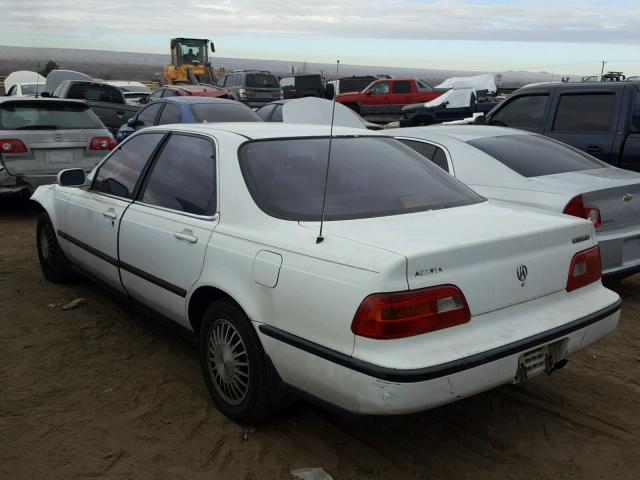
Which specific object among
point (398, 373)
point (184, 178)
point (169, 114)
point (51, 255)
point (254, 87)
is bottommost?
point (51, 255)

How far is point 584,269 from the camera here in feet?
10.3

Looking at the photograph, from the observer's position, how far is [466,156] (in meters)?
5.18

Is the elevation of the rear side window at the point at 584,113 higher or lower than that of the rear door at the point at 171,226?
higher

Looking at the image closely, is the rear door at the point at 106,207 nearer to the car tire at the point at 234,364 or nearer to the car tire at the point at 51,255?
the car tire at the point at 51,255

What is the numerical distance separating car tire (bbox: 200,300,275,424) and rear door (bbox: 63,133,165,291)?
3.90 feet

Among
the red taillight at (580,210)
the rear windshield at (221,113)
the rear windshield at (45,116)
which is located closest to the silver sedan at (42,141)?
the rear windshield at (45,116)

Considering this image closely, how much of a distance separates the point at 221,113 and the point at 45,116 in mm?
2566

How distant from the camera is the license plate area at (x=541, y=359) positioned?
8.98 ft

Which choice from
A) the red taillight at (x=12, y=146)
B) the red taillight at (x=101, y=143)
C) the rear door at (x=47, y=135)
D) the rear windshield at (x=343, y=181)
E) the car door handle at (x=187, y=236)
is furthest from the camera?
the red taillight at (x=101, y=143)

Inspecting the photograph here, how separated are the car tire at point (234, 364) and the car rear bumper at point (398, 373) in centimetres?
15

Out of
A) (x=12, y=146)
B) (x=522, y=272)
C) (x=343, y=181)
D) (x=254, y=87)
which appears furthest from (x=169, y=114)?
(x=254, y=87)

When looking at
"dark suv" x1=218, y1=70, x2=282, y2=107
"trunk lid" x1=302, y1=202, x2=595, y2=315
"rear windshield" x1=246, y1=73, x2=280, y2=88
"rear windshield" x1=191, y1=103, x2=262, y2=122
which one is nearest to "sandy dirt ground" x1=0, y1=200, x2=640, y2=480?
"trunk lid" x1=302, y1=202, x2=595, y2=315

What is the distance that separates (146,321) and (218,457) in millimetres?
1975

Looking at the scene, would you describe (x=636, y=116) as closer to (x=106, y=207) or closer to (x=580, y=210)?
(x=580, y=210)
